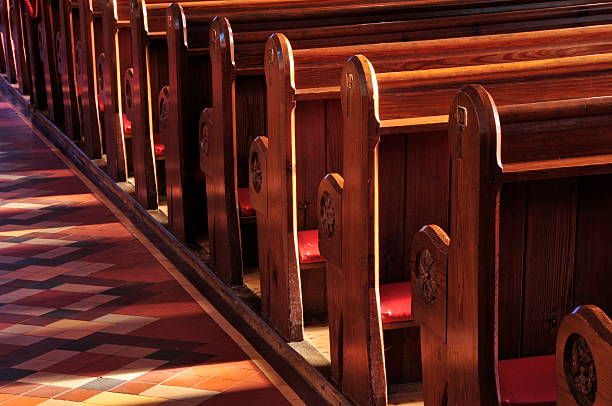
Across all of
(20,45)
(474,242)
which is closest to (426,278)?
(474,242)

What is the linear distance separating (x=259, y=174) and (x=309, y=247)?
401 mm

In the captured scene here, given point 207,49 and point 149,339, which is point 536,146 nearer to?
point 149,339

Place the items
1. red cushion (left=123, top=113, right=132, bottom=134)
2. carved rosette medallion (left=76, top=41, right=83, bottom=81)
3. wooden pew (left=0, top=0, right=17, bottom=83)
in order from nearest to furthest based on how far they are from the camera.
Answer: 1. red cushion (left=123, top=113, right=132, bottom=134)
2. carved rosette medallion (left=76, top=41, right=83, bottom=81)
3. wooden pew (left=0, top=0, right=17, bottom=83)

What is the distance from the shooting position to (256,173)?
164 inches

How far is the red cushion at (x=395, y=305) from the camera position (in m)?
3.29

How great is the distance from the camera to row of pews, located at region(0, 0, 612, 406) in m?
2.52

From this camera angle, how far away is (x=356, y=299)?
332 centimetres

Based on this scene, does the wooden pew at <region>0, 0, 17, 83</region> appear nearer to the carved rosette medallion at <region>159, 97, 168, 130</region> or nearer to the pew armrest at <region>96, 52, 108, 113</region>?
the pew armrest at <region>96, 52, 108, 113</region>

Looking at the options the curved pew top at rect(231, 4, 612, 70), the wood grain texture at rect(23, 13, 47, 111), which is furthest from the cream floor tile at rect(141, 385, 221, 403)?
the wood grain texture at rect(23, 13, 47, 111)

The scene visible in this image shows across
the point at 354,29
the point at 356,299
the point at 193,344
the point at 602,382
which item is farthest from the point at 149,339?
the point at 602,382

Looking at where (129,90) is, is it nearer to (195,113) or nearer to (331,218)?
(195,113)

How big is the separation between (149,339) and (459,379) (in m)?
1.63

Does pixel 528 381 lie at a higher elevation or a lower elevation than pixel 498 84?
lower

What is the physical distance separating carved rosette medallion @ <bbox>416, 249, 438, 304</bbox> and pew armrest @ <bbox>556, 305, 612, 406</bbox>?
61 cm
